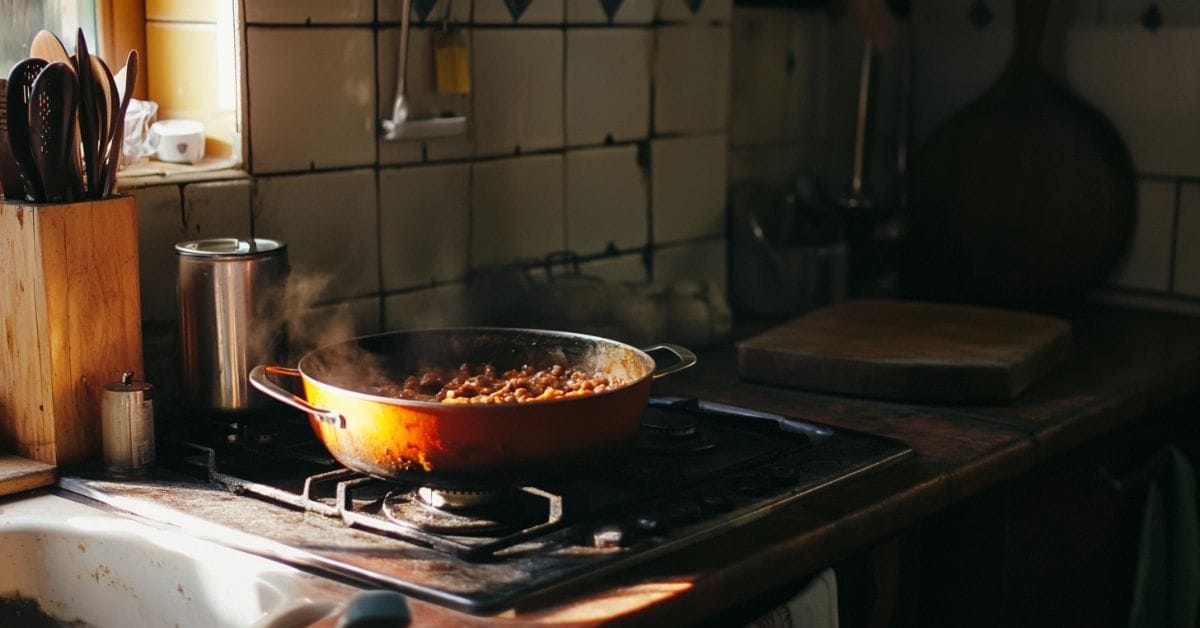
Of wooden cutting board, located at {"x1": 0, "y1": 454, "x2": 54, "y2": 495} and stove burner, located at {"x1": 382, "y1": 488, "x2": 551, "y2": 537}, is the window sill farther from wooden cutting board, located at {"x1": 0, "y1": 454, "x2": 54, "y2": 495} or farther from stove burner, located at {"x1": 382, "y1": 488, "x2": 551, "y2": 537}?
stove burner, located at {"x1": 382, "y1": 488, "x2": 551, "y2": 537}

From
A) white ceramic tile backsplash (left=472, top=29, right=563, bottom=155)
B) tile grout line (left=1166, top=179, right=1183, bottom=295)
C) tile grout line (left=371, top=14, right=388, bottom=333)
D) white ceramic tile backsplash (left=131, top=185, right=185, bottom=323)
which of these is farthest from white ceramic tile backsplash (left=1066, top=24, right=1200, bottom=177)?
white ceramic tile backsplash (left=131, top=185, right=185, bottom=323)

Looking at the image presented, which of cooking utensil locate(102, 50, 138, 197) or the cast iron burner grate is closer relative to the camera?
the cast iron burner grate

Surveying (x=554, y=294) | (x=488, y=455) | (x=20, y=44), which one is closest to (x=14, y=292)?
(x=20, y=44)

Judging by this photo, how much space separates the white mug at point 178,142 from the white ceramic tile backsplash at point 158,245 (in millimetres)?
71

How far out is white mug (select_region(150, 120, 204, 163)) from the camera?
150cm

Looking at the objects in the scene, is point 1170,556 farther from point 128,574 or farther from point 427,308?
point 128,574

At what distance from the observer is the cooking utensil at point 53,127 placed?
1.23m

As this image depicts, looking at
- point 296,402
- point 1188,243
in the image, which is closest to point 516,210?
point 296,402

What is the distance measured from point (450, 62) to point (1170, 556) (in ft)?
3.54

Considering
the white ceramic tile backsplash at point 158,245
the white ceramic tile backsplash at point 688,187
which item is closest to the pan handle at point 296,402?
the white ceramic tile backsplash at point 158,245

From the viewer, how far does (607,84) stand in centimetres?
189

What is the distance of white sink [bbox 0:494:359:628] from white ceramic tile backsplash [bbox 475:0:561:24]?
765 millimetres

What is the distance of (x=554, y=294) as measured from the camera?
1.76 meters

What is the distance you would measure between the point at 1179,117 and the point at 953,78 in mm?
374
